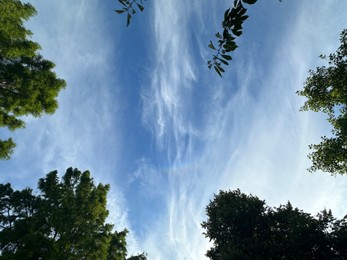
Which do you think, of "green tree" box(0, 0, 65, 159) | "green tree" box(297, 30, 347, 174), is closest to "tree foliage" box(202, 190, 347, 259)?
"green tree" box(297, 30, 347, 174)

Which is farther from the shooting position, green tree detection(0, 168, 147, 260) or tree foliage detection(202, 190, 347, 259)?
tree foliage detection(202, 190, 347, 259)

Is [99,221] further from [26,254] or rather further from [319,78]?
[319,78]

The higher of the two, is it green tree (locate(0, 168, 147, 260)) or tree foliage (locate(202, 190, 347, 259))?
tree foliage (locate(202, 190, 347, 259))

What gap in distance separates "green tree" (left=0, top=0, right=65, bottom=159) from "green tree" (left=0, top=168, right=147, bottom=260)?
4.76 m

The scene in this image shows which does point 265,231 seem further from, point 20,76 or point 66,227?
point 20,76

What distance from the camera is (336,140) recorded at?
13.2 m

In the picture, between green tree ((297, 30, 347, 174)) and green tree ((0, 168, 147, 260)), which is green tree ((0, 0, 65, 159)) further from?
green tree ((297, 30, 347, 174))

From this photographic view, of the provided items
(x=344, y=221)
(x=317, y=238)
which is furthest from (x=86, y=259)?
(x=344, y=221)

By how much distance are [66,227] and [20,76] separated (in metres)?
8.85

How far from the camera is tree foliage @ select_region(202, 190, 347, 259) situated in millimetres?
20766

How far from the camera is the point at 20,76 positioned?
11.0m

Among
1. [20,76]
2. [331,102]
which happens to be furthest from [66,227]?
[331,102]

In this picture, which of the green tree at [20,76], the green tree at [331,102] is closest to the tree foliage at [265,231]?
the green tree at [331,102]

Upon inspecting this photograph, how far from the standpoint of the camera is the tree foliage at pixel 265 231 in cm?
2077
